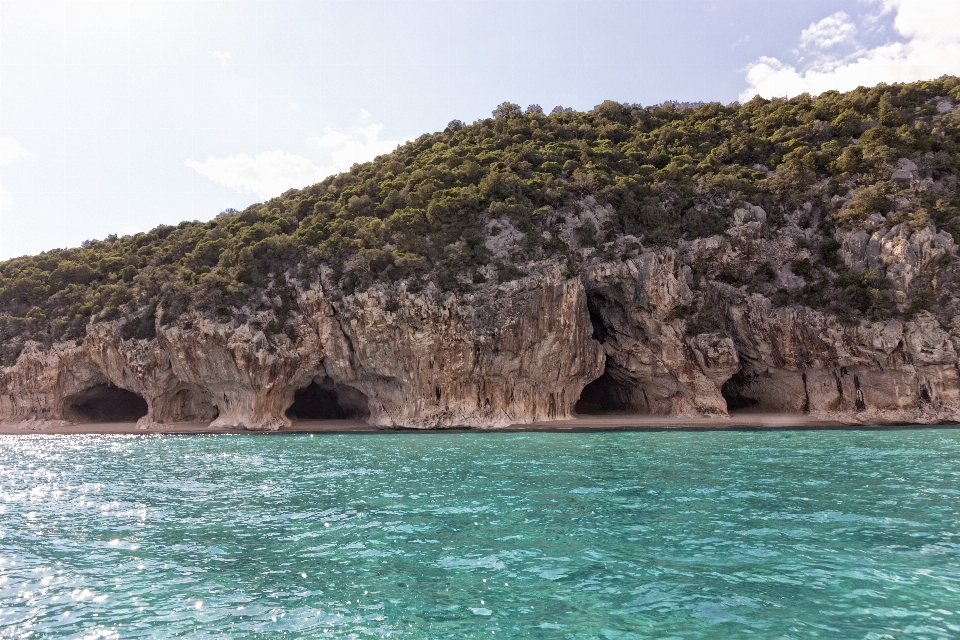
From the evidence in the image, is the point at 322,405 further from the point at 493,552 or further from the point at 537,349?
the point at 493,552

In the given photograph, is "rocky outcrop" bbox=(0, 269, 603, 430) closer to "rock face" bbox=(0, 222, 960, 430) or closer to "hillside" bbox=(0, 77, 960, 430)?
"rock face" bbox=(0, 222, 960, 430)

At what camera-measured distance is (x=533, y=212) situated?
43781mm

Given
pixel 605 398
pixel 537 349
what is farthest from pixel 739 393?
pixel 537 349

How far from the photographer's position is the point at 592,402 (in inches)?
1843

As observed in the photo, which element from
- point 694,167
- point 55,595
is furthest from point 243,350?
point 694,167

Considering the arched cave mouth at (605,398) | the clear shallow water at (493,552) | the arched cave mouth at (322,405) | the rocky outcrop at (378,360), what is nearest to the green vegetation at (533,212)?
the rocky outcrop at (378,360)

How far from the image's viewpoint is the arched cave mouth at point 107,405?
4488 cm

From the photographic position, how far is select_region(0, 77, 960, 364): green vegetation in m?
39.3

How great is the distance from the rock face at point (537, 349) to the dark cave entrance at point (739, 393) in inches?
7.8

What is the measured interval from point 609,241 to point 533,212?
6451 millimetres

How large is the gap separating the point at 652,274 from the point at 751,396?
1227cm

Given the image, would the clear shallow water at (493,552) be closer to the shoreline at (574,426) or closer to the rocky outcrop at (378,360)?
the shoreline at (574,426)

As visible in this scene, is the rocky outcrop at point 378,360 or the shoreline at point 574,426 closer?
the shoreline at point 574,426

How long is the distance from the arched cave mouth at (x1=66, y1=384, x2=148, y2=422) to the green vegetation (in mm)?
5615
